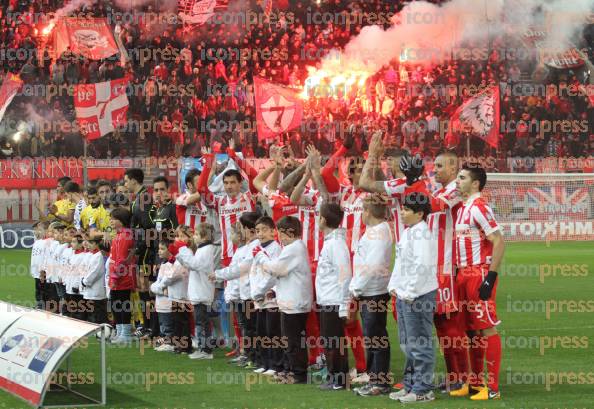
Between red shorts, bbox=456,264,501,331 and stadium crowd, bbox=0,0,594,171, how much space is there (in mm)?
18365

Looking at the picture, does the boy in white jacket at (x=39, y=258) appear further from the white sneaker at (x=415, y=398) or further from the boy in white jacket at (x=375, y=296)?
the white sneaker at (x=415, y=398)

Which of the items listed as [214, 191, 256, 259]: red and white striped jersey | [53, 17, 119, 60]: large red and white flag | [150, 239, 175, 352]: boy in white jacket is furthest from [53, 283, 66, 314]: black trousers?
[53, 17, 119, 60]: large red and white flag

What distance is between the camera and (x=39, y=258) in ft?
54.6

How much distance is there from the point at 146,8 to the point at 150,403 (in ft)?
94.9

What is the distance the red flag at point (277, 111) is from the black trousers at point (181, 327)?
10.3 m

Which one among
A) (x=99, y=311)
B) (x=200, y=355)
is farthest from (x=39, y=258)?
(x=200, y=355)

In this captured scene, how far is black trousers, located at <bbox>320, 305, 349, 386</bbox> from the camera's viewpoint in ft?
33.1

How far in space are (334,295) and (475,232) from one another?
1493 mm

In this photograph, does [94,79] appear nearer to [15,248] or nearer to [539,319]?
[15,248]

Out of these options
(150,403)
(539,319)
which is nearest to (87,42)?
(539,319)

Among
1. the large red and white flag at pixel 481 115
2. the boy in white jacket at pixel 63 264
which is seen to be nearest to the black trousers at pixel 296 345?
the boy in white jacket at pixel 63 264

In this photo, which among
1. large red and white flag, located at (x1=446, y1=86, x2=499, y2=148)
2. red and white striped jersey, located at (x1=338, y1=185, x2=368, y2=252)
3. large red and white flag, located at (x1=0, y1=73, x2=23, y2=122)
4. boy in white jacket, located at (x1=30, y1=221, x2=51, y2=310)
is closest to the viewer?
red and white striped jersey, located at (x1=338, y1=185, x2=368, y2=252)

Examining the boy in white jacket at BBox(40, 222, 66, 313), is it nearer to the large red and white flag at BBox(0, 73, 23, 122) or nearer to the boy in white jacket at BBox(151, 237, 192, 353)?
the boy in white jacket at BBox(151, 237, 192, 353)

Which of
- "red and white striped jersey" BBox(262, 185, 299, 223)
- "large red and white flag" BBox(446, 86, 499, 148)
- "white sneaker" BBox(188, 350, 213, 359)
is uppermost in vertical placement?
"large red and white flag" BBox(446, 86, 499, 148)
